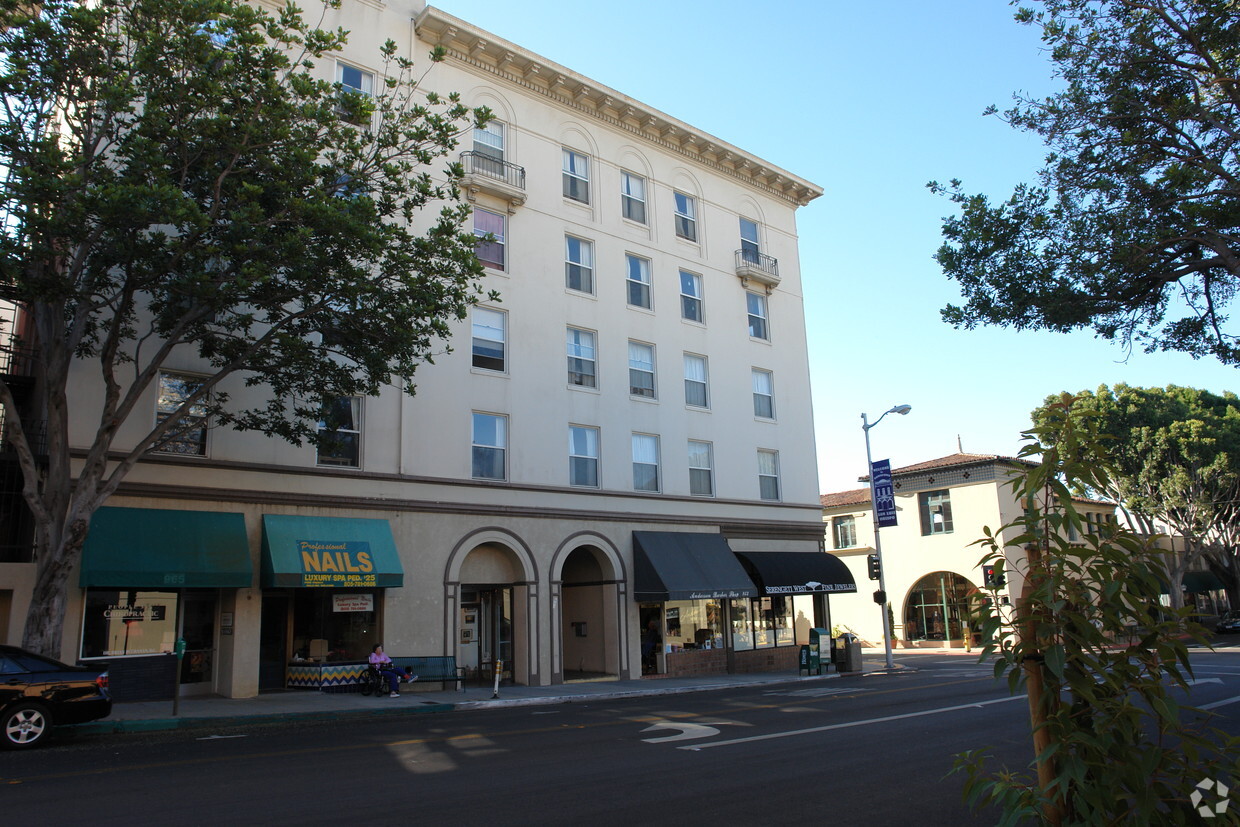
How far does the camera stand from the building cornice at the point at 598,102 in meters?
25.7

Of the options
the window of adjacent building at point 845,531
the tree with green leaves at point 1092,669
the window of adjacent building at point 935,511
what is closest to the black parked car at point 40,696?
the tree with green leaves at point 1092,669

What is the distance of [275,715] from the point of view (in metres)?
16.9

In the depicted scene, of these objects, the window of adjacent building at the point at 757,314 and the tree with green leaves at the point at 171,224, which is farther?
the window of adjacent building at the point at 757,314

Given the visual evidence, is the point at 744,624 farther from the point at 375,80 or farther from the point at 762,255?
the point at 375,80

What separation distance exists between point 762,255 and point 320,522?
20.5m

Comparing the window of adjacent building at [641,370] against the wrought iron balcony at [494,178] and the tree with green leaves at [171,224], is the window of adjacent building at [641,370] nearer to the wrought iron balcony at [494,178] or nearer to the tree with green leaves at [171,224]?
the wrought iron balcony at [494,178]

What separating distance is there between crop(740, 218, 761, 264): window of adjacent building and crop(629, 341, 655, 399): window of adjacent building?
6756 millimetres

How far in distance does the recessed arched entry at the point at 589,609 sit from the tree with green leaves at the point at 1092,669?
73.0 feet

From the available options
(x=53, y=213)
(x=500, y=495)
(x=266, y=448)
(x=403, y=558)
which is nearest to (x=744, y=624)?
(x=500, y=495)

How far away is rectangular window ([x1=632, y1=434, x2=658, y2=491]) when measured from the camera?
28328 mm

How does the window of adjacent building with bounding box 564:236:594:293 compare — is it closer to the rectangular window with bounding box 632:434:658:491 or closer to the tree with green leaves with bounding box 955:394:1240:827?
the rectangular window with bounding box 632:434:658:491

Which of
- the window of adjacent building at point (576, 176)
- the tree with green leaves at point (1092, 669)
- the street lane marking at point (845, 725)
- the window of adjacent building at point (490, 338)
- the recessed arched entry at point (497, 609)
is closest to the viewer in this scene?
the tree with green leaves at point (1092, 669)

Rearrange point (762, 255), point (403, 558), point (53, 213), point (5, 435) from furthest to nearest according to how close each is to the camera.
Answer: point (762, 255) < point (403, 558) < point (5, 435) < point (53, 213)

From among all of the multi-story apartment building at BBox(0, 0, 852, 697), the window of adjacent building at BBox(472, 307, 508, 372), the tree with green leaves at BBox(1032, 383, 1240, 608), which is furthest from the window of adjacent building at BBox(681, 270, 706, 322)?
the tree with green leaves at BBox(1032, 383, 1240, 608)
